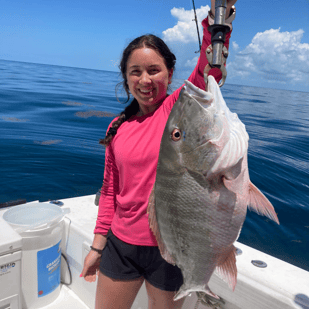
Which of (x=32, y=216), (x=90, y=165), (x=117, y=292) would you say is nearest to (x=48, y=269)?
(x=32, y=216)

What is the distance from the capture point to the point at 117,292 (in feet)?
5.74

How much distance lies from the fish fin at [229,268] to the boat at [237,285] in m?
0.73

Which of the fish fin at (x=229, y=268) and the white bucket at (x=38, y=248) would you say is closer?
the fish fin at (x=229, y=268)

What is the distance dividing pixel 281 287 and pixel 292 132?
12.7m

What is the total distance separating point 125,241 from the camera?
1731mm

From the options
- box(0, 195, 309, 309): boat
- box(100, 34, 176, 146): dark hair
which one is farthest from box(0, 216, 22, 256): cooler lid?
box(100, 34, 176, 146): dark hair

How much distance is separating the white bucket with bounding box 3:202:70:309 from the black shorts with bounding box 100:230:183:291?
1.06 m

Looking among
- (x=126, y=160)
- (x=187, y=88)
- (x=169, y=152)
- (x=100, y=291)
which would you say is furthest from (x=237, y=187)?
(x=100, y=291)

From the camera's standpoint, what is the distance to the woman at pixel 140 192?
1662mm

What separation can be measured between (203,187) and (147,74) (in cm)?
85

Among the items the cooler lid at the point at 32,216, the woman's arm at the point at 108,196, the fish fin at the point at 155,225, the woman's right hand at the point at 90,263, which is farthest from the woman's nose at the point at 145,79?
the cooler lid at the point at 32,216

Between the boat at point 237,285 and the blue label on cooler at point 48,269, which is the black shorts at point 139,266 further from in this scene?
the blue label on cooler at point 48,269

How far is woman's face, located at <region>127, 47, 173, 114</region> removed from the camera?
168 centimetres

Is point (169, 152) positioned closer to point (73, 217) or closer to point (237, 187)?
point (237, 187)
